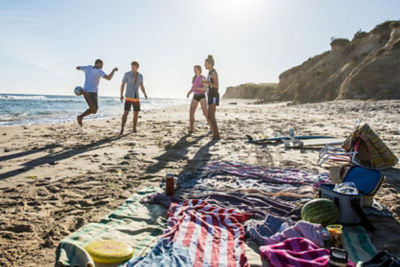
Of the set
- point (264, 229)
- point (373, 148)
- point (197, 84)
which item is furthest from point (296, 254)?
point (197, 84)

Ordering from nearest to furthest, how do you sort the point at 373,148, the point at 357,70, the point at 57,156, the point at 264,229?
the point at 264,229, the point at 373,148, the point at 57,156, the point at 357,70

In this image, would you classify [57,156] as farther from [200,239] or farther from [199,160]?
[200,239]

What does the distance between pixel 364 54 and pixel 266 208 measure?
35227mm

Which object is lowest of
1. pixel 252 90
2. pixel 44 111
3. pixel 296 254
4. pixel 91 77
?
pixel 44 111

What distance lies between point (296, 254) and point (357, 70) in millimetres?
27339

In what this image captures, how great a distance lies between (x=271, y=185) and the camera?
4.27 m

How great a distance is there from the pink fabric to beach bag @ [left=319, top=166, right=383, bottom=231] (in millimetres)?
812

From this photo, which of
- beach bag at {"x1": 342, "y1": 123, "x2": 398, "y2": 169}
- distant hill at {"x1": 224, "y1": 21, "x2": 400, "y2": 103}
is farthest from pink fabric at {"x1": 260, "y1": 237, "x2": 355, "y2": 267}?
distant hill at {"x1": 224, "y1": 21, "x2": 400, "y2": 103}

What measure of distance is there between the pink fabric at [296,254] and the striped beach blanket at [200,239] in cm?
23

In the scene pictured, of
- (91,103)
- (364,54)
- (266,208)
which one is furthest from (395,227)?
(364,54)

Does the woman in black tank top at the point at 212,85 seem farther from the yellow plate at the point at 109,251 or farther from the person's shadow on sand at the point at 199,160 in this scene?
the yellow plate at the point at 109,251

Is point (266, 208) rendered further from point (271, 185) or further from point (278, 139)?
point (278, 139)

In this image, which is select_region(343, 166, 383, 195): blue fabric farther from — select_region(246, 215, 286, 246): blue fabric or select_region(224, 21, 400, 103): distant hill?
select_region(224, 21, 400, 103): distant hill

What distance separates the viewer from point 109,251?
233 cm
